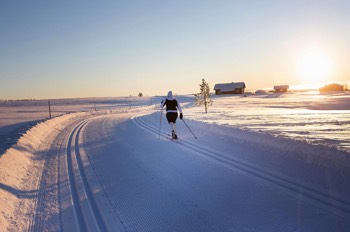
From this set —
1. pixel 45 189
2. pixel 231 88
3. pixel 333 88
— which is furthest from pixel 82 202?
pixel 333 88

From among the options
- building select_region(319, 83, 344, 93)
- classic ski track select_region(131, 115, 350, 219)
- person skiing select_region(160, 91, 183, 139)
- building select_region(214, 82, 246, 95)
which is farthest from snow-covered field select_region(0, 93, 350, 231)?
building select_region(319, 83, 344, 93)

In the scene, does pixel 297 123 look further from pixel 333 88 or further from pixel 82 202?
pixel 333 88

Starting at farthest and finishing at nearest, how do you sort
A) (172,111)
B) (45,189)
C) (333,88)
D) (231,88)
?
(231,88) → (333,88) → (172,111) → (45,189)

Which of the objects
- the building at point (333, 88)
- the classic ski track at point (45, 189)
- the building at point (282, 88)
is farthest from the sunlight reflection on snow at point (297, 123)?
the building at point (282, 88)

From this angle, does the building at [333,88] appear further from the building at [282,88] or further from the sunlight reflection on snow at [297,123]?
the sunlight reflection on snow at [297,123]

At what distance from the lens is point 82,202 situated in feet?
17.7

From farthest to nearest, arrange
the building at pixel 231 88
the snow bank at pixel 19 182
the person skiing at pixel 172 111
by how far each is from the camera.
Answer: the building at pixel 231 88, the person skiing at pixel 172 111, the snow bank at pixel 19 182

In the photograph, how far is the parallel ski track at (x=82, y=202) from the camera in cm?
448

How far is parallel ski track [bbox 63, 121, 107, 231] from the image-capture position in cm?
448

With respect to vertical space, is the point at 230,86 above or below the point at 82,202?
above

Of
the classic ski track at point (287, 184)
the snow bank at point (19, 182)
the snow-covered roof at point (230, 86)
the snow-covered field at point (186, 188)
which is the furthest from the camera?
the snow-covered roof at point (230, 86)

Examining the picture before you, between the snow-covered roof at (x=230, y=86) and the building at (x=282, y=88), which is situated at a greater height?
the snow-covered roof at (x=230, y=86)

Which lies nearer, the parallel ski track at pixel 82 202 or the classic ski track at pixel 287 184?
the parallel ski track at pixel 82 202

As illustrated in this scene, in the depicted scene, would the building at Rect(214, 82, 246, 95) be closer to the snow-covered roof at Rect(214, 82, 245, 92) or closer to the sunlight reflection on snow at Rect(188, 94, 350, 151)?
the snow-covered roof at Rect(214, 82, 245, 92)
